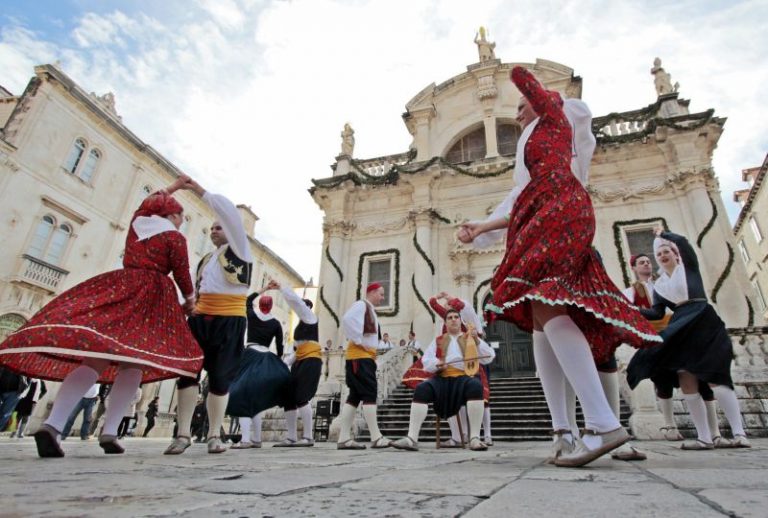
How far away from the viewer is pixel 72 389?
9.48ft

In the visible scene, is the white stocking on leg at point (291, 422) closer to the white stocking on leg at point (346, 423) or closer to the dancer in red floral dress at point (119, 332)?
the white stocking on leg at point (346, 423)

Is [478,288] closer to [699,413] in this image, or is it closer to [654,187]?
[654,187]

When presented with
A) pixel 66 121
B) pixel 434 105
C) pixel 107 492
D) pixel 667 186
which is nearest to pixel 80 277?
pixel 66 121

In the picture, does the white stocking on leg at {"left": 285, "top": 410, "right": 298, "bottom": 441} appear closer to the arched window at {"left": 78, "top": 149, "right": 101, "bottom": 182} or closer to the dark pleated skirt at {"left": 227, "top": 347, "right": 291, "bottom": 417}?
the dark pleated skirt at {"left": 227, "top": 347, "right": 291, "bottom": 417}

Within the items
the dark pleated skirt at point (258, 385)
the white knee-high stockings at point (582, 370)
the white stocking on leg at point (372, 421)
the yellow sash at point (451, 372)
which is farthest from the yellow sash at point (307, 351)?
the white knee-high stockings at point (582, 370)

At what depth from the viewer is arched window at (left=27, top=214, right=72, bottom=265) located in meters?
16.9

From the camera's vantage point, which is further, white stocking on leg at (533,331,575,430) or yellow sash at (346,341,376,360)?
yellow sash at (346,341,376,360)

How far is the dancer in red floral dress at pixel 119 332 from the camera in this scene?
2.62m

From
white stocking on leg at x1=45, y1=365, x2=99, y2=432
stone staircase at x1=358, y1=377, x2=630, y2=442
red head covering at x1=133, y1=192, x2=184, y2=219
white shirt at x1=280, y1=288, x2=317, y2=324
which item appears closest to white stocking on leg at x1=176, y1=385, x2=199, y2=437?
white stocking on leg at x1=45, y1=365, x2=99, y2=432

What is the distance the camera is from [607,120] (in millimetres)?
14992

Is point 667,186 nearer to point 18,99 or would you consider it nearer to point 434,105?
point 434,105

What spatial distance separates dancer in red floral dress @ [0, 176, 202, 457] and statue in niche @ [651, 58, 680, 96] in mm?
16945

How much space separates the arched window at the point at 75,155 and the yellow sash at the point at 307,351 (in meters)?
18.3

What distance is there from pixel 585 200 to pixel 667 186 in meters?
13.4
